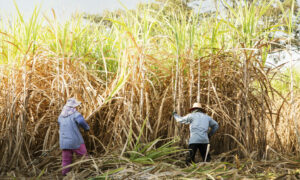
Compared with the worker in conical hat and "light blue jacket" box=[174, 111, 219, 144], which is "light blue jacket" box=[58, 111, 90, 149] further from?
"light blue jacket" box=[174, 111, 219, 144]

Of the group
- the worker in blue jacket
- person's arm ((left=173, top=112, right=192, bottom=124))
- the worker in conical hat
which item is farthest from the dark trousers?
the worker in conical hat

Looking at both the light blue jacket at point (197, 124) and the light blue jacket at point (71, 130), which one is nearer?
the light blue jacket at point (71, 130)

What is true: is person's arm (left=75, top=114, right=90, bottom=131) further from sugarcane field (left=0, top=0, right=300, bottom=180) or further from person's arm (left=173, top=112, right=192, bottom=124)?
person's arm (left=173, top=112, right=192, bottom=124)

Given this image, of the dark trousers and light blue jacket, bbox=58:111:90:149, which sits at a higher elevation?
light blue jacket, bbox=58:111:90:149

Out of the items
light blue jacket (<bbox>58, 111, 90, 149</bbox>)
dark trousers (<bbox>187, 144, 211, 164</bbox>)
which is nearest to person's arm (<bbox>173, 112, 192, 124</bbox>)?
dark trousers (<bbox>187, 144, 211, 164</bbox>)

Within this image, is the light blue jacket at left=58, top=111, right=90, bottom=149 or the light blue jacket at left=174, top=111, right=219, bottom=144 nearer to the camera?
the light blue jacket at left=58, top=111, right=90, bottom=149

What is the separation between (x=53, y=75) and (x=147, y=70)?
1235 millimetres

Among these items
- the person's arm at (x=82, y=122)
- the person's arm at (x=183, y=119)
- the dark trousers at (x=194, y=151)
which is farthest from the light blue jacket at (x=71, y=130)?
the dark trousers at (x=194, y=151)

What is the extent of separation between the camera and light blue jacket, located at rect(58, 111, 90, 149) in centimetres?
374

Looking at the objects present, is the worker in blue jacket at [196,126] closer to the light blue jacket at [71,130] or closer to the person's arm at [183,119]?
the person's arm at [183,119]

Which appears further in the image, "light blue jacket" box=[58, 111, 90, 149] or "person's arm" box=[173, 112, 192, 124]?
"person's arm" box=[173, 112, 192, 124]

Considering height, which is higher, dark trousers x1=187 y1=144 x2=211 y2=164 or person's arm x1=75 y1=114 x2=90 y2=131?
person's arm x1=75 y1=114 x2=90 y2=131

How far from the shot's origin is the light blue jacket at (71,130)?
3740 mm

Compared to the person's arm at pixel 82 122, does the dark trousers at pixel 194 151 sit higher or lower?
lower
